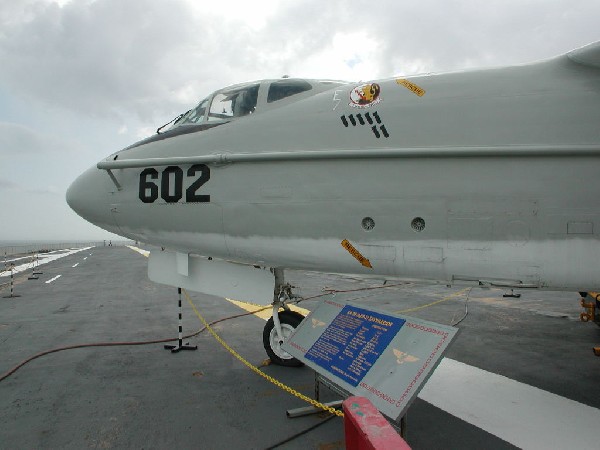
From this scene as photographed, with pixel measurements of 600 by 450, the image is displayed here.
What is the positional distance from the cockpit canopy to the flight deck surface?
2479 millimetres

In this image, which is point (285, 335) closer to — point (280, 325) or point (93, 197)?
point (280, 325)

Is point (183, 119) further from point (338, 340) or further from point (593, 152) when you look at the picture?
point (593, 152)

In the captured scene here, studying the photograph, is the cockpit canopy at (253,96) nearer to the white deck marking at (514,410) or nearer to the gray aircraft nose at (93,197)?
the gray aircraft nose at (93,197)

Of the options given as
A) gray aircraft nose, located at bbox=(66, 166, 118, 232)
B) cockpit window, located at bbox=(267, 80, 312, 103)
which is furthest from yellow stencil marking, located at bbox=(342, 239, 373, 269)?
gray aircraft nose, located at bbox=(66, 166, 118, 232)

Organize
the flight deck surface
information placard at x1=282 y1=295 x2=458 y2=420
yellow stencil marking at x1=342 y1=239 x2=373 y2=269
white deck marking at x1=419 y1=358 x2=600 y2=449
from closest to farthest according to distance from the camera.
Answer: information placard at x1=282 y1=295 x2=458 y2=420
white deck marking at x1=419 y1=358 x2=600 y2=449
the flight deck surface
yellow stencil marking at x1=342 y1=239 x2=373 y2=269

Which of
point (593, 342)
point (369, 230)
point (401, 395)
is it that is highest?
point (369, 230)

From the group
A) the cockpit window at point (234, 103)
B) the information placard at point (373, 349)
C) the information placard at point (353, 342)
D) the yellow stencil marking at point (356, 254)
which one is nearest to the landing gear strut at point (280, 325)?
the information placard at point (373, 349)

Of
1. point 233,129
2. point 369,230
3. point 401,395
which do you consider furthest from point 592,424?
point 233,129

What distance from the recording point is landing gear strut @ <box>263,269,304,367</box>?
5613 mm

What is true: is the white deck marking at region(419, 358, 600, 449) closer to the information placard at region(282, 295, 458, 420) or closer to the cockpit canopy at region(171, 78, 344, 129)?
the information placard at region(282, 295, 458, 420)

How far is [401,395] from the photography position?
3277 mm

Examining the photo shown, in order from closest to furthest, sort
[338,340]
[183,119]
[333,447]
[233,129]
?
1. [333,447]
2. [338,340]
3. [233,129]
4. [183,119]

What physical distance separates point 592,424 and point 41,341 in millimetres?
9015

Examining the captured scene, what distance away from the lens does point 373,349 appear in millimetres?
3938
